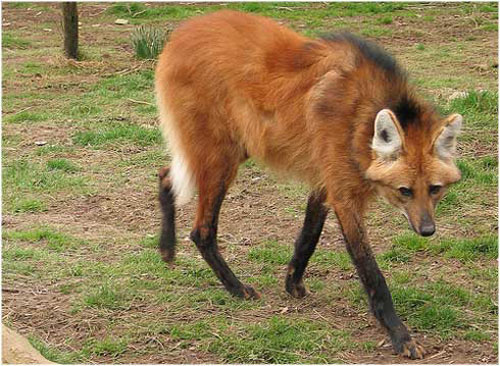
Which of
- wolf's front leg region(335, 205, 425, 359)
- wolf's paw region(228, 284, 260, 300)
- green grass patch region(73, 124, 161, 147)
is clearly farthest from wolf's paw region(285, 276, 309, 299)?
green grass patch region(73, 124, 161, 147)

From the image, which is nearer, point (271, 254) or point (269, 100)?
point (269, 100)

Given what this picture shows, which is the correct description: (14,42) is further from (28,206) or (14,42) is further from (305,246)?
(305,246)

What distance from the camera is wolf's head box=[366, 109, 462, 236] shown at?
13.2 feet

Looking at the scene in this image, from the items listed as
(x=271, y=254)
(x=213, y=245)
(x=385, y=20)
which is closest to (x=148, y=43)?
(x=385, y=20)

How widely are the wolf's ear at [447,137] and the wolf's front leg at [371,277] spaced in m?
0.53

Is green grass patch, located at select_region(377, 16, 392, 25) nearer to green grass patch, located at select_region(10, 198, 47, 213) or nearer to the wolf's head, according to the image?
green grass patch, located at select_region(10, 198, 47, 213)

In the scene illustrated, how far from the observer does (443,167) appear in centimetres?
406

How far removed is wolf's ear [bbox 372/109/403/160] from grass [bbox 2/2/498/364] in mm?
795

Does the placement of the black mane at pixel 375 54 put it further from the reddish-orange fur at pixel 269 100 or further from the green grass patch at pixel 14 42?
the green grass patch at pixel 14 42

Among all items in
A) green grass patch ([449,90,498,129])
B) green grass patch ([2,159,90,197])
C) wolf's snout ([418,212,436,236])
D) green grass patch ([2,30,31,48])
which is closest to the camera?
wolf's snout ([418,212,436,236])

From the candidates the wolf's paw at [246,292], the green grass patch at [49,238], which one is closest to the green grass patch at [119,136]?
the green grass patch at [49,238]

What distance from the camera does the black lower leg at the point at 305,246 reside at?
188 inches

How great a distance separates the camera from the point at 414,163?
4051 mm

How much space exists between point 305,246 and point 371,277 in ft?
1.98
